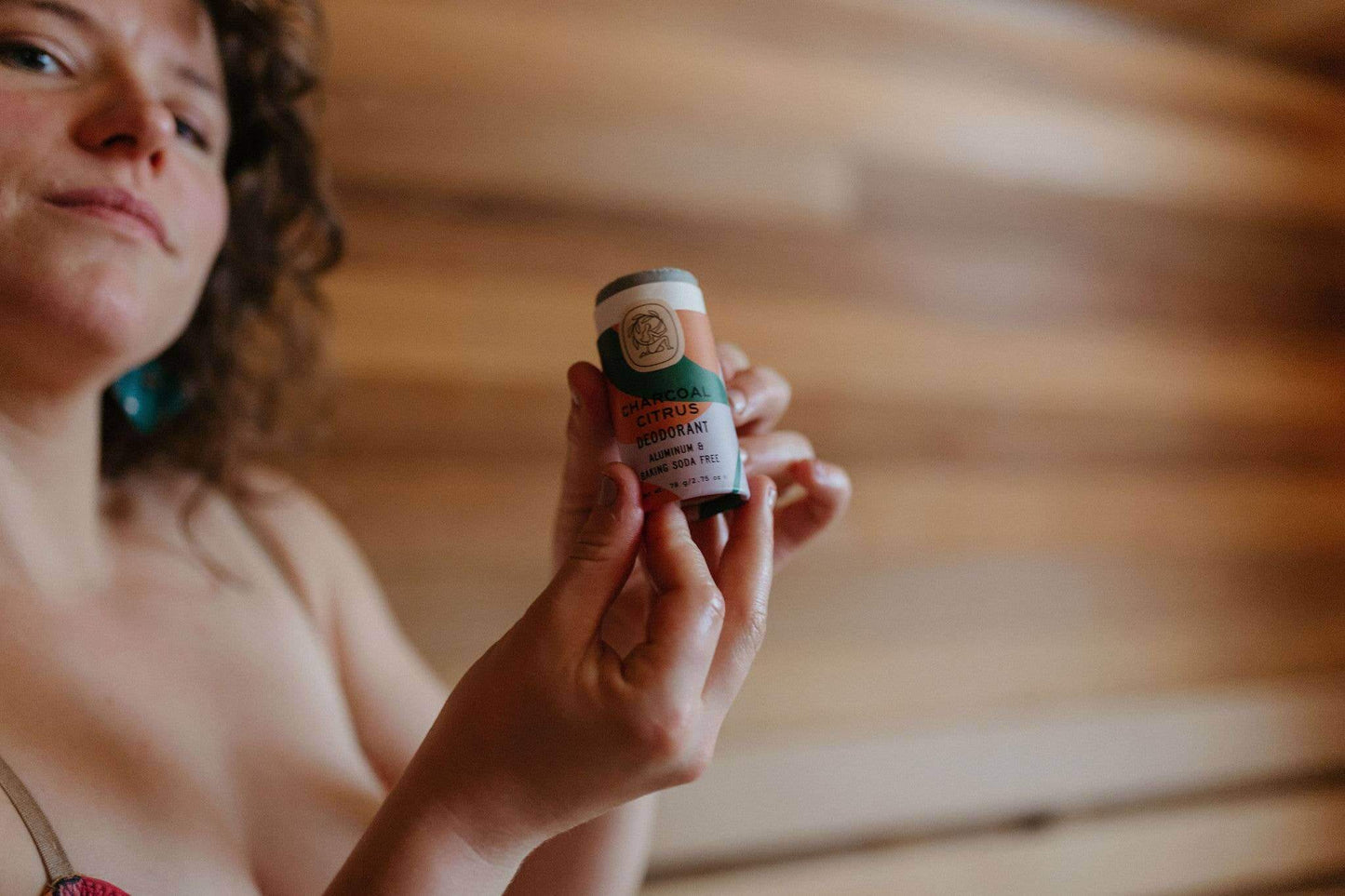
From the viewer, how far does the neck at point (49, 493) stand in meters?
0.84

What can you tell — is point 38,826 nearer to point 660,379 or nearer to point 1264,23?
point 660,379

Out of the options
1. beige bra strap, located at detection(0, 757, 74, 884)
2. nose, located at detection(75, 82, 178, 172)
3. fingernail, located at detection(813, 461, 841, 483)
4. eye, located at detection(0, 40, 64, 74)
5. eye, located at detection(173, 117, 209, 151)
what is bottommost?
beige bra strap, located at detection(0, 757, 74, 884)

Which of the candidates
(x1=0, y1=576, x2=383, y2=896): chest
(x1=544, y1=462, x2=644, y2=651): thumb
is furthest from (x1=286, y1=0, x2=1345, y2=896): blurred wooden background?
(x1=544, y1=462, x2=644, y2=651): thumb

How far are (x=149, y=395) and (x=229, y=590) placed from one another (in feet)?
0.79

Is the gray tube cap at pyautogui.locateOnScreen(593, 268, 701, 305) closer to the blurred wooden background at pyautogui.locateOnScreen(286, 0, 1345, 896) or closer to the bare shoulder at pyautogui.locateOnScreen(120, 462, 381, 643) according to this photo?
the bare shoulder at pyautogui.locateOnScreen(120, 462, 381, 643)

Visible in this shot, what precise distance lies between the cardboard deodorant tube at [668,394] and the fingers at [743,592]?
0.06 feet

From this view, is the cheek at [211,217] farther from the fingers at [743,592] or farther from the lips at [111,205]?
the fingers at [743,592]

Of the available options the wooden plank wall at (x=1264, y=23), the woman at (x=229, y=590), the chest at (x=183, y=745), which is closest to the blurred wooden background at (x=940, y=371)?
the wooden plank wall at (x=1264, y=23)

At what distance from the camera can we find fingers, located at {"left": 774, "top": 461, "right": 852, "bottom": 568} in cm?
86

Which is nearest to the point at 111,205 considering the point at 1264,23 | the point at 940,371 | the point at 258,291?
the point at 258,291

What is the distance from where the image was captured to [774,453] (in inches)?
33.2

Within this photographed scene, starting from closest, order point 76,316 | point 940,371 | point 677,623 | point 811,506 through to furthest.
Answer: point 677,623
point 76,316
point 811,506
point 940,371

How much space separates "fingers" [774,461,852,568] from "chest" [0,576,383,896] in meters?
0.43

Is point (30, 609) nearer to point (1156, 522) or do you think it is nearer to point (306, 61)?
point (306, 61)
